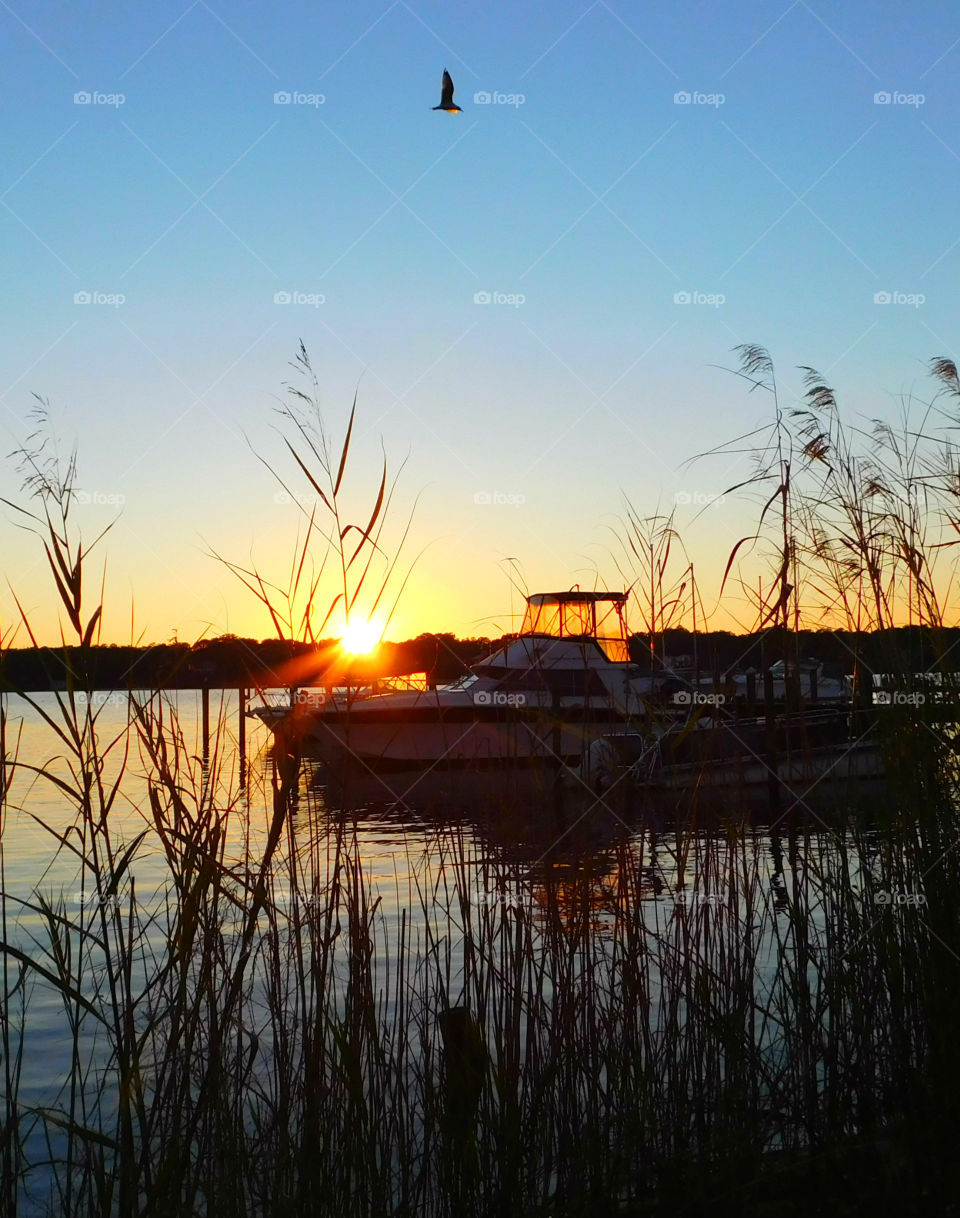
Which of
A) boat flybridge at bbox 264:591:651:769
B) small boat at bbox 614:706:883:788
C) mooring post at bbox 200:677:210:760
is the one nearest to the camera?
boat flybridge at bbox 264:591:651:769

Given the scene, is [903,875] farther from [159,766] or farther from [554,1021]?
[159,766]

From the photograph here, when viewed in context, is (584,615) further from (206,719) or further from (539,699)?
(206,719)

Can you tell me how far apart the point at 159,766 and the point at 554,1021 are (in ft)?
4.98

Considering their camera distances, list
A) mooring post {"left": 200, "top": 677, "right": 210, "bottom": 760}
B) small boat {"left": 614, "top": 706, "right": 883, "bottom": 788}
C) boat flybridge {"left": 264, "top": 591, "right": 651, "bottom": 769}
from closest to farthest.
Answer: boat flybridge {"left": 264, "top": 591, "right": 651, "bottom": 769} < small boat {"left": 614, "top": 706, "right": 883, "bottom": 788} < mooring post {"left": 200, "top": 677, "right": 210, "bottom": 760}

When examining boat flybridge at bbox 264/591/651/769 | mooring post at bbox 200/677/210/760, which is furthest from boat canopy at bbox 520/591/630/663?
mooring post at bbox 200/677/210/760

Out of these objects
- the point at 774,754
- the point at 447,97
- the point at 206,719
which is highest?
the point at 447,97

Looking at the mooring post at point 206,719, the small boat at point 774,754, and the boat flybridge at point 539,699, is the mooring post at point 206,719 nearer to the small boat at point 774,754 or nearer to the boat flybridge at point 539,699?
the boat flybridge at point 539,699

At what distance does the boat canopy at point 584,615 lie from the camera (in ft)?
13.6

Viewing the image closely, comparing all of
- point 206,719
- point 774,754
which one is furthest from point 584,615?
point 206,719

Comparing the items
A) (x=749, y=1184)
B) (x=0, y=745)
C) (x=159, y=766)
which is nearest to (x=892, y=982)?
(x=749, y=1184)

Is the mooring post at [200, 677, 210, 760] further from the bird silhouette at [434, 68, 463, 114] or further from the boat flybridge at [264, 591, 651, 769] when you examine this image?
the bird silhouette at [434, 68, 463, 114]

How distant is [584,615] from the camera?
5000 millimetres

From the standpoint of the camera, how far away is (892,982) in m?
3.72

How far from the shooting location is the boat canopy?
4.16 metres
